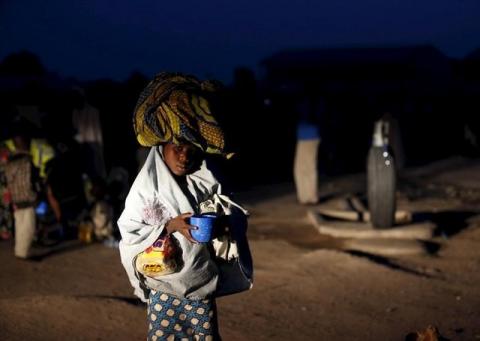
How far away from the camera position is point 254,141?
17031mm

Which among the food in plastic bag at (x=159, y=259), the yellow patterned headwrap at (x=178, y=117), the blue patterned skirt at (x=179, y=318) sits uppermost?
the yellow patterned headwrap at (x=178, y=117)

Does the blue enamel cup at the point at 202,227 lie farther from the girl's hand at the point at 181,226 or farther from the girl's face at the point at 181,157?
the girl's face at the point at 181,157

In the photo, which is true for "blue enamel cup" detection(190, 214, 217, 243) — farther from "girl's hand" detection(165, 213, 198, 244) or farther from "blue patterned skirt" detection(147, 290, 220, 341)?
"blue patterned skirt" detection(147, 290, 220, 341)

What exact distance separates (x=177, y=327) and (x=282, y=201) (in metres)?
8.73

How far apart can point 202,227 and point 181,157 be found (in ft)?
1.21

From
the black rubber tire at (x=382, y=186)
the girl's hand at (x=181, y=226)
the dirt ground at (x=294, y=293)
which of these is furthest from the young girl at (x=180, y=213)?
the black rubber tire at (x=382, y=186)

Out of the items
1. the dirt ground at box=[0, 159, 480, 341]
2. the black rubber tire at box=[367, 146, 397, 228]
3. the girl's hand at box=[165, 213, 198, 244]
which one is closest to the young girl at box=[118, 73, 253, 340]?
the girl's hand at box=[165, 213, 198, 244]

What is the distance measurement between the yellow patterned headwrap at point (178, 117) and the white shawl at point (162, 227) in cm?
14

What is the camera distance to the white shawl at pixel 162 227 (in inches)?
103

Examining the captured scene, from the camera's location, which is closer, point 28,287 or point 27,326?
point 27,326

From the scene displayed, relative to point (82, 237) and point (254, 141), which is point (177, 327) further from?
point (254, 141)

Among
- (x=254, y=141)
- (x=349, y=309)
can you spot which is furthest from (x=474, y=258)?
(x=254, y=141)

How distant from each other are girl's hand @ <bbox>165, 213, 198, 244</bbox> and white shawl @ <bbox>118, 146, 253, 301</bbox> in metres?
0.04

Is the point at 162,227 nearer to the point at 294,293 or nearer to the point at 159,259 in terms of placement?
the point at 159,259
